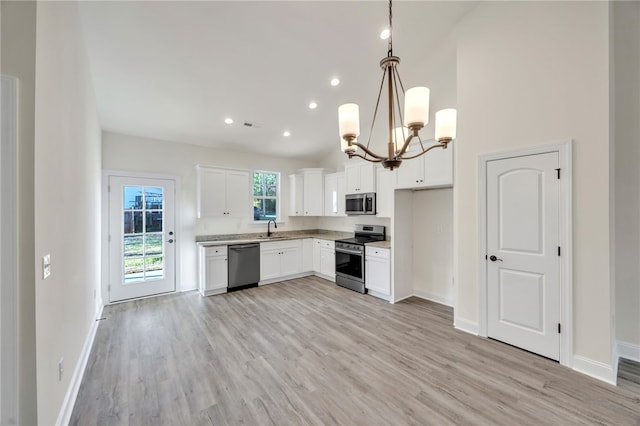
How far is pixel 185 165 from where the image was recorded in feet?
15.9

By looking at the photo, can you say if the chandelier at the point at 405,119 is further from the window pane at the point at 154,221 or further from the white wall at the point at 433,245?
the window pane at the point at 154,221

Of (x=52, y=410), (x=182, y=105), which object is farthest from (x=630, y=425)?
(x=182, y=105)

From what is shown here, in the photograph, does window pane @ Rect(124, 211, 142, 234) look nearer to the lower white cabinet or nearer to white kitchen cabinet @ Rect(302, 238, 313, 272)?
white kitchen cabinet @ Rect(302, 238, 313, 272)

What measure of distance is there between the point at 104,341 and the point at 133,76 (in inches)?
122

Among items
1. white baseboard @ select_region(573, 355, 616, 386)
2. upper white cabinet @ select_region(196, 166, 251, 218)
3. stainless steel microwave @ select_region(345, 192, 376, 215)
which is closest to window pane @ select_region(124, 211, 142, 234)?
upper white cabinet @ select_region(196, 166, 251, 218)

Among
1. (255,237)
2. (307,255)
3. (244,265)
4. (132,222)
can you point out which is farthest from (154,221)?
(307,255)

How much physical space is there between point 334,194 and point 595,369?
4.29 metres

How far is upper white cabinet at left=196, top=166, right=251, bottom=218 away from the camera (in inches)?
187

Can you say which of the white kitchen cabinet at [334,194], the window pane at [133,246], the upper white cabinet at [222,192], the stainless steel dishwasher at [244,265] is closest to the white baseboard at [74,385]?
the window pane at [133,246]

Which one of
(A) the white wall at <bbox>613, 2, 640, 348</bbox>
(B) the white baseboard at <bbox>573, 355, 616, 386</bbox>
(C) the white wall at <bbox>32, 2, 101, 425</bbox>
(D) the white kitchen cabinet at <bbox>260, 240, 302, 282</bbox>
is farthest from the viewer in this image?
(D) the white kitchen cabinet at <bbox>260, 240, 302, 282</bbox>

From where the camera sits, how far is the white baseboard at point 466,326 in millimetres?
3107

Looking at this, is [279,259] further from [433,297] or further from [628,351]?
[628,351]

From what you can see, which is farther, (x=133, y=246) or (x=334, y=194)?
(x=334, y=194)

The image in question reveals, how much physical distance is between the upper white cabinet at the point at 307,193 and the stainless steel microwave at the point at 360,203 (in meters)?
0.93
